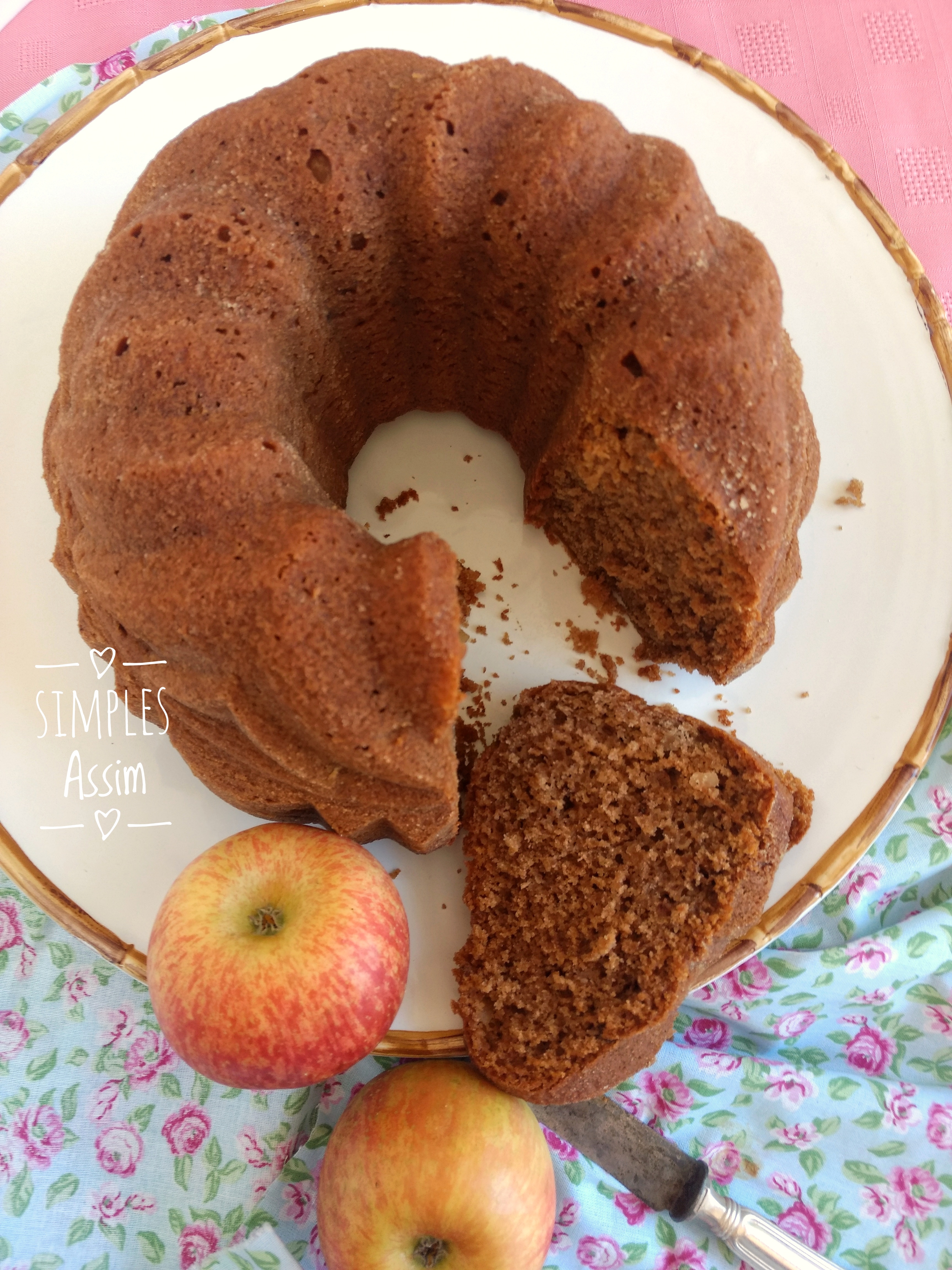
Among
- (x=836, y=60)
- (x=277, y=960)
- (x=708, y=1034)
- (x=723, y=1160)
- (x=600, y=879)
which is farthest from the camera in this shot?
(x=836, y=60)

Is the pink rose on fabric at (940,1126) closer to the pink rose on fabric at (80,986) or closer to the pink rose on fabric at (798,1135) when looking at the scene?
the pink rose on fabric at (798,1135)

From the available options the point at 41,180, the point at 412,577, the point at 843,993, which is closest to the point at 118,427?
the point at 412,577

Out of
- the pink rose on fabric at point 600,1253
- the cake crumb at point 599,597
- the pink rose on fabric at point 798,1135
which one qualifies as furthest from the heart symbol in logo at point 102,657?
the pink rose on fabric at point 798,1135

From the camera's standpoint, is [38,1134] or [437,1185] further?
[38,1134]

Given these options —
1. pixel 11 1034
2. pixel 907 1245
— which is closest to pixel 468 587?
pixel 11 1034

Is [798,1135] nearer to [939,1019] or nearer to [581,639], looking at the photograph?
[939,1019]

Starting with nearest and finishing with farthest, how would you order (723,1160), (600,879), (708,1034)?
(600,879) → (723,1160) → (708,1034)

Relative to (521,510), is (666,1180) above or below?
below

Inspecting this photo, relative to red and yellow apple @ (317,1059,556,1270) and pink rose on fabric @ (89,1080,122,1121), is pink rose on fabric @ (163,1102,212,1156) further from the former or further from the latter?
red and yellow apple @ (317,1059,556,1270)
